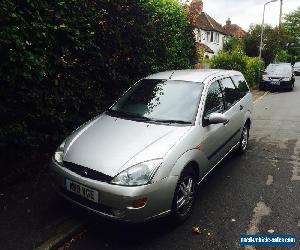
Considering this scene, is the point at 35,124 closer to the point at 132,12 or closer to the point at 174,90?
the point at 174,90

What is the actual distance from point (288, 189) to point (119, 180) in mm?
3140

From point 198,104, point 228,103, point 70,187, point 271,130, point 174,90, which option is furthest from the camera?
point 271,130

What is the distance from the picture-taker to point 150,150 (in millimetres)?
4090

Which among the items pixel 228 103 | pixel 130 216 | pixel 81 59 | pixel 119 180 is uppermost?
pixel 81 59

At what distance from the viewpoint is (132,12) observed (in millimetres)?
7414

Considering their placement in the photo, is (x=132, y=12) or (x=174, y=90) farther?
(x=132, y=12)

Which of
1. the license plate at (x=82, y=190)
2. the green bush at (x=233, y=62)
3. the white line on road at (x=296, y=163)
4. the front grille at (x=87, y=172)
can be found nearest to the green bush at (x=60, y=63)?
the front grille at (x=87, y=172)

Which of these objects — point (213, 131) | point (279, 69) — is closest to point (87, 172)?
point (213, 131)

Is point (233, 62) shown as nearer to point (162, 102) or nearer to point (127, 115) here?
point (162, 102)

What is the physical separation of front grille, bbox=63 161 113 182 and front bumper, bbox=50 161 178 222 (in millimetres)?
44

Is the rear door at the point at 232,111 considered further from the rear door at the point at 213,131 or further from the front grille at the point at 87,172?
the front grille at the point at 87,172

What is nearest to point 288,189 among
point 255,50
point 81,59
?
point 81,59

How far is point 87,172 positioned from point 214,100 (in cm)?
249

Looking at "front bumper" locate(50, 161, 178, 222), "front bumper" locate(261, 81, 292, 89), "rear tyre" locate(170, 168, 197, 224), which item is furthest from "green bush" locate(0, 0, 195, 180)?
"front bumper" locate(261, 81, 292, 89)
